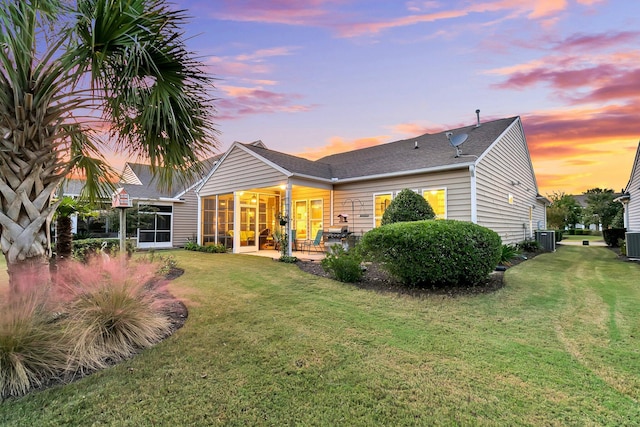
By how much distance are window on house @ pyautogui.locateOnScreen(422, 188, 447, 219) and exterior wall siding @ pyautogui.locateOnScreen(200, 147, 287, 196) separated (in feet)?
17.4

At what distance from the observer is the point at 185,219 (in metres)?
18.5

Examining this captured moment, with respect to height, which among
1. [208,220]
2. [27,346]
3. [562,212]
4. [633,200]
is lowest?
[27,346]

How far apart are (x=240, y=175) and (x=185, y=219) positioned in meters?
7.20

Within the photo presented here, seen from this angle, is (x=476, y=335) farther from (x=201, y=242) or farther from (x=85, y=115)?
(x=201, y=242)

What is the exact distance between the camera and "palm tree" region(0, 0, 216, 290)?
3.31m

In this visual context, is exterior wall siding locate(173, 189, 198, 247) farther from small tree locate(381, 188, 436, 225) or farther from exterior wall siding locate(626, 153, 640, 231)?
exterior wall siding locate(626, 153, 640, 231)

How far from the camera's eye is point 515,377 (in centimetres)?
274

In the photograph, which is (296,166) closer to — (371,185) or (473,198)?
(371,185)

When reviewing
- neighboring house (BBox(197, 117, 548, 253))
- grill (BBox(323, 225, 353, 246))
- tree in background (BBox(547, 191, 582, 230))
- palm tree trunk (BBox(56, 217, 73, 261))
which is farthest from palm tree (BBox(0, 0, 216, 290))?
tree in background (BBox(547, 191, 582, 230))

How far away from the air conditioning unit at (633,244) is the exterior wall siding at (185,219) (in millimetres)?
20829

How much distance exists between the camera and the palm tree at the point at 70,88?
3.31 metres

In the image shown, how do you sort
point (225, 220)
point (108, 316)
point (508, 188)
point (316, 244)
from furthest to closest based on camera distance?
point (225, 220)
point (508, 188)
point (316, 244)
point (108, 316)

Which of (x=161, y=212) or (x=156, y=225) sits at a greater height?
(x=161, y=212)

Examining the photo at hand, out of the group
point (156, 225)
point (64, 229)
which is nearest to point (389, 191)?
point (64, 229)
